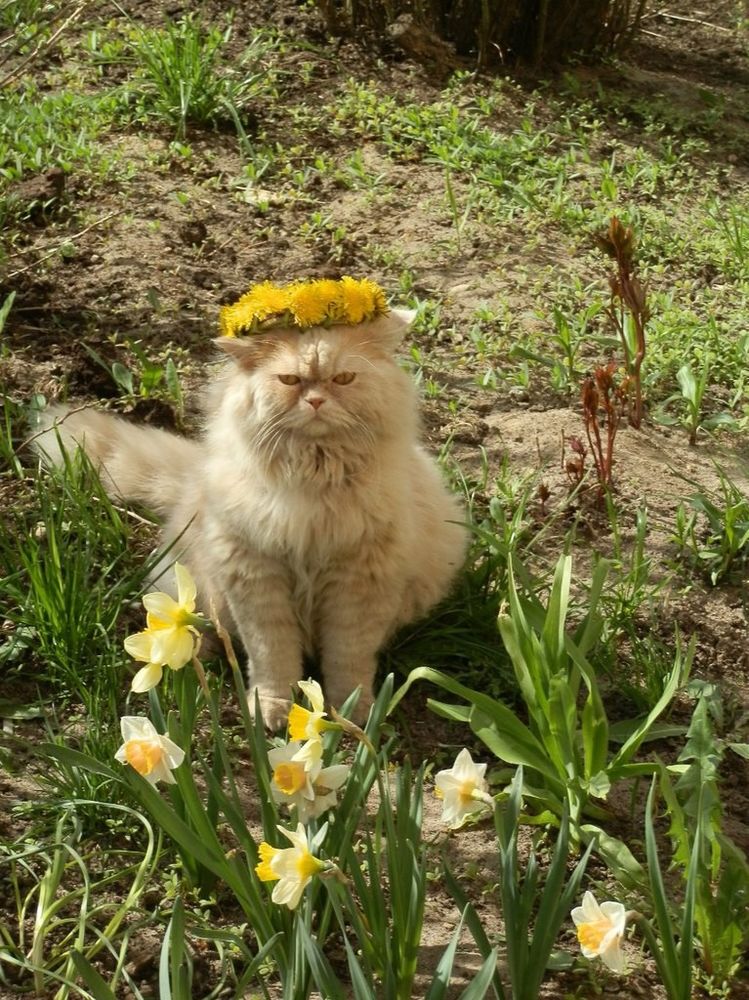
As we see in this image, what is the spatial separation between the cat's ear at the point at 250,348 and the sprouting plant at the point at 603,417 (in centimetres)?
103

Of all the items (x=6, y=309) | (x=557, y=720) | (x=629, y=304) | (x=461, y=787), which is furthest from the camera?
(x=6, y=309)

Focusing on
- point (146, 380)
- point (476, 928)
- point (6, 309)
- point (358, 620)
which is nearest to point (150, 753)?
point (476, 928)

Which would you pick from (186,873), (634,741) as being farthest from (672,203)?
(186,873)

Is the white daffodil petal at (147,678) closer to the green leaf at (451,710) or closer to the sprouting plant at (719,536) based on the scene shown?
the green leaf at (451,710)

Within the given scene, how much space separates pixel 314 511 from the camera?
337cm

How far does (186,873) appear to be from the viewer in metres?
2.78

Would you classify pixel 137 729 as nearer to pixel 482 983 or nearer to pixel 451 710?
pixel 482 983

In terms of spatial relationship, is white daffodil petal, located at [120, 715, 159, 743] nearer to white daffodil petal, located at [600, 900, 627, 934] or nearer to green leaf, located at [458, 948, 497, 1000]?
green leaf, located at [458, 948, 497, 1000]

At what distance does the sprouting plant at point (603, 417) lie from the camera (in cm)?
388

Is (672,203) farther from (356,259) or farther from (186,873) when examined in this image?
(186,873)

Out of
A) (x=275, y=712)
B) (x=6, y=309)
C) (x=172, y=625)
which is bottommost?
(x=275, y=712)

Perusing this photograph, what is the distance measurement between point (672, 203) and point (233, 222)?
6.23 feet

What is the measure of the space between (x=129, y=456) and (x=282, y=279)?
1.32 metres

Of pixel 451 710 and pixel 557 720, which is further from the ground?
pixel 557 720
